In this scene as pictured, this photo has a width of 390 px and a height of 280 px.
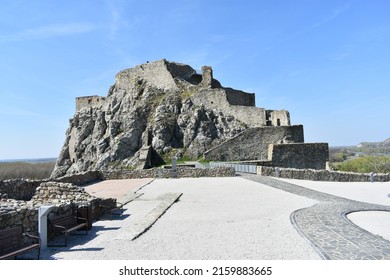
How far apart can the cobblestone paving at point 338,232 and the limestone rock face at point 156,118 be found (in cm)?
2281

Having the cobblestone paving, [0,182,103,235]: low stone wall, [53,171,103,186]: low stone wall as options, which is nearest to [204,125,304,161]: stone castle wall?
[53,171,103,186]: low stone wall

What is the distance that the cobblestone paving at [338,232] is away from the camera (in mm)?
6334

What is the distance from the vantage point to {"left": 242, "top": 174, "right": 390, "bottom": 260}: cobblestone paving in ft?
20.8

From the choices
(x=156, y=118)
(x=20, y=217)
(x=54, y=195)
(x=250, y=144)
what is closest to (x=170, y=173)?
(x=250, y=144)

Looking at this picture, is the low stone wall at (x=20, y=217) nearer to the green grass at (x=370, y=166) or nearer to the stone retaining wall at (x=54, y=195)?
the stone retaining wall at (x=54, y=195)

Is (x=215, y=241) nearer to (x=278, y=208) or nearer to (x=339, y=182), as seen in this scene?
(x=278, y=208)

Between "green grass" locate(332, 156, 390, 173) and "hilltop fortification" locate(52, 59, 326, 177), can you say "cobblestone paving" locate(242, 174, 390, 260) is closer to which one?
"hilltop fortification" locate(52, 59, 326, 177)

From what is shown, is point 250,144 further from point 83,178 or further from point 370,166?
point 370,166

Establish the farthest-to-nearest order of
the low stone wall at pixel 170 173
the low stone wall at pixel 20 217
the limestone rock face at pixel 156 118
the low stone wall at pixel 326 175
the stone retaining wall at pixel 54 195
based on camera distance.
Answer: the limestone rock face at pixel 156 118 → the low stone wall at pixel 170 173 → the low stone wall at pixel 326 175 → the stone retaining wall at pixel 54 195 → the low stone wall at pixel 20 217

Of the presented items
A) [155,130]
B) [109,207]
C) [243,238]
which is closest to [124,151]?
[155,130]

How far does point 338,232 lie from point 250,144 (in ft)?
80.1

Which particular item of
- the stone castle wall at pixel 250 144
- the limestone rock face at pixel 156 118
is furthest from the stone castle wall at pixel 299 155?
the limestone rock face at pixel 156 118

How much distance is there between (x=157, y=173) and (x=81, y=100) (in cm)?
3085

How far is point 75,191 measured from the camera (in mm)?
12547
